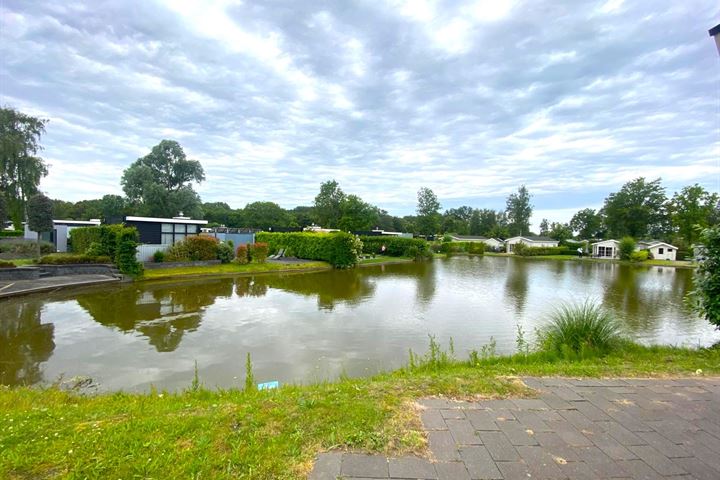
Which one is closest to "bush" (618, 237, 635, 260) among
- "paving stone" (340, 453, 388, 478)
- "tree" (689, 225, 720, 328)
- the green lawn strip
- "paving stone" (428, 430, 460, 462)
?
"tree" (689, 225, 720, 328)

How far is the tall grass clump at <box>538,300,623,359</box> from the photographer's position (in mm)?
5180

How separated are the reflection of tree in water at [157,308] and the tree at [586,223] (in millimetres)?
67768

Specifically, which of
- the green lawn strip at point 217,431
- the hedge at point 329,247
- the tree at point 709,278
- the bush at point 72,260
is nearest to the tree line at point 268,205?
the bush at point 72,260

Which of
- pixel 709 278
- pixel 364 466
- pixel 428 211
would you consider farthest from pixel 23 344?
pixel 428 211

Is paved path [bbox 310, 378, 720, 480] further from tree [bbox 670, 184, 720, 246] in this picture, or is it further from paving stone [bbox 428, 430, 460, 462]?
tree [bbox 670, 184, 720, 246]

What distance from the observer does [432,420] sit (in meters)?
2.70

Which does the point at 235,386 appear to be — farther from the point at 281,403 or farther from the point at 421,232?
the point at 421,232

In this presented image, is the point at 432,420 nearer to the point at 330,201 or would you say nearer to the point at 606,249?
the point at 330,201

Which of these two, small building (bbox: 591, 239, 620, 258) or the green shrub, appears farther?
small building (bbox: 591, 239, 620, 258)

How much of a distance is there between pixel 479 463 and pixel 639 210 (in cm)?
6003

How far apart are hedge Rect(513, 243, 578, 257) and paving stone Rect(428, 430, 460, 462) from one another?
157 feet

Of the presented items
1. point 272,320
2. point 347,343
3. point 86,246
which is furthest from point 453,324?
point 86,246

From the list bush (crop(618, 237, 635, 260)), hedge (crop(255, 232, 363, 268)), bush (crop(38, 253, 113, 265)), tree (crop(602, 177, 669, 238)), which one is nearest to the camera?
bush (crop(38, 253, 113, 265))

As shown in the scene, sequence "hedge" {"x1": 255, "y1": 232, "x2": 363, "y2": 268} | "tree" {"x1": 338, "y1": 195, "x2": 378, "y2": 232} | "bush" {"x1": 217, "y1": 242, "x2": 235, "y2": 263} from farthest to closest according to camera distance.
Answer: "tree" {"x1": 338, "y1": 195, "x2": 378, "y2": 232} → "hedge" {"x1": 255, "y1": 232, "x2": 363, "y2": 268} → "bush" {"x1": 217, "y1": 242, "x2": 235, "y2": 263}
